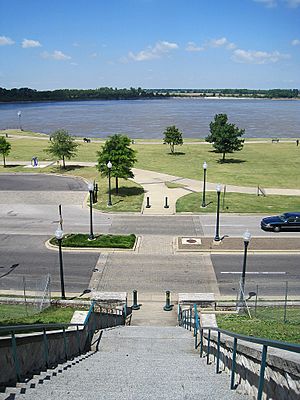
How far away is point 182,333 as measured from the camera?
46.9ft

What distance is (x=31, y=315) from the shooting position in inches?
656

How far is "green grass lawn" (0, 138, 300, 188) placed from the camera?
44.8 metres

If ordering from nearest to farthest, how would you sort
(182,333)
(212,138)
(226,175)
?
1. (182,333)
2. (226,175)
3. (212,138)

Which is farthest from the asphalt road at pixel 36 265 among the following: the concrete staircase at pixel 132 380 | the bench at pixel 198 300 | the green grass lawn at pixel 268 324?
the concrete staircase at pixel 132 380

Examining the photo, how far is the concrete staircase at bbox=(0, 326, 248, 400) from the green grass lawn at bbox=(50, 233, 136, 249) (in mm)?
13901

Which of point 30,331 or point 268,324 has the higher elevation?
point 30,331

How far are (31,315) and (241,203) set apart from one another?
70.4 feet

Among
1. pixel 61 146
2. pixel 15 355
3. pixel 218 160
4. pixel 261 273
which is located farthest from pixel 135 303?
pixel 218 160

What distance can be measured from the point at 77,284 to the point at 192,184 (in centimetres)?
2273

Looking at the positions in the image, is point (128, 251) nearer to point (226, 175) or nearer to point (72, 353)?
point (72, 353)

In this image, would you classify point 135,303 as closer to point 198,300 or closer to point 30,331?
point 198,300

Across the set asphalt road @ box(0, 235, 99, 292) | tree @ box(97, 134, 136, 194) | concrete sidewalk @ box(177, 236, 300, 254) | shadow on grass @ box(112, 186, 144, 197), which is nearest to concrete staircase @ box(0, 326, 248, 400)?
asphalt road @ box(0, 235, 99, 292)

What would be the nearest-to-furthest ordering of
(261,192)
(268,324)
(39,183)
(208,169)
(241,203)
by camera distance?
(268,324) < (241,203) < (261,192) < (39,183) < (208,169)

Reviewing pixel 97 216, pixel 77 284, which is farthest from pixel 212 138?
pixel 77 284
